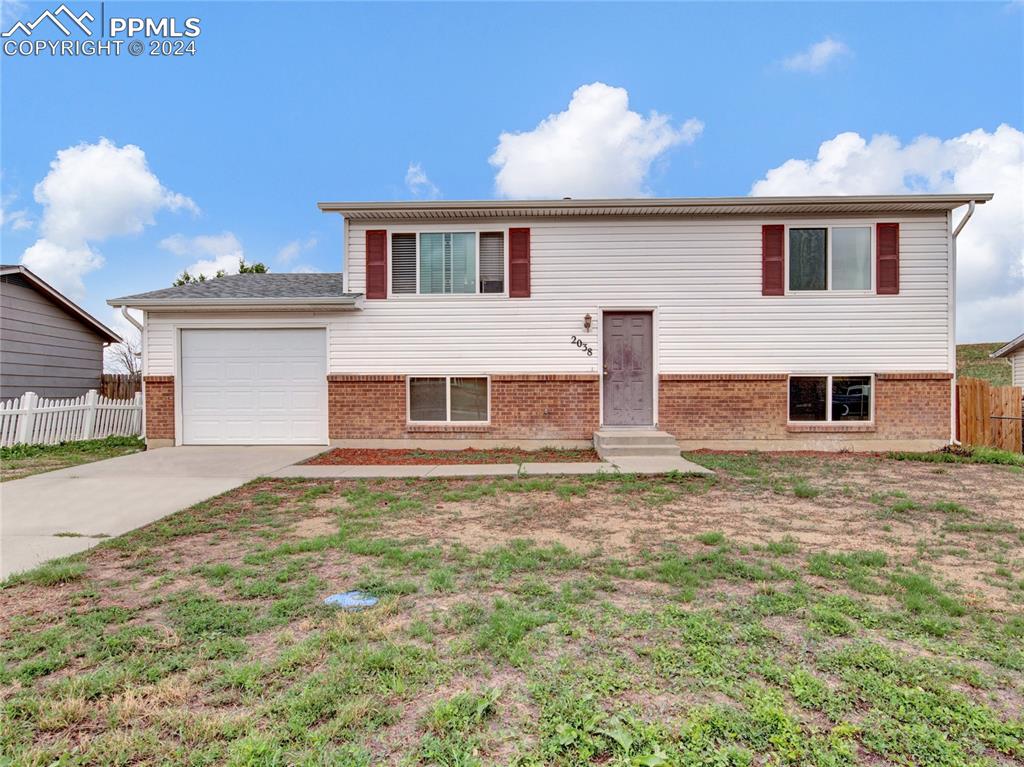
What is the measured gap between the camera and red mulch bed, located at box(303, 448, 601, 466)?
8.21 m

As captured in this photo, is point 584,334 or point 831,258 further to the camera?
point 584,334

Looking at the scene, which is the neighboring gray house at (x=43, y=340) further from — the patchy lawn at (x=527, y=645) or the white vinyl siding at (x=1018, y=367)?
the white vinyl siding at (x=1018, y=367)

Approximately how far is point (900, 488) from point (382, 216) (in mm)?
9439

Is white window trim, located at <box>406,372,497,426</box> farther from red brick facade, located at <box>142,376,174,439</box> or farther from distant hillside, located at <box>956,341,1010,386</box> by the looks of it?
distant hillside, located at <box>956,341,1010,386</box>

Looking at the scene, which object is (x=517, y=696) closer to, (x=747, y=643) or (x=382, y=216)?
(x=747, y=643)

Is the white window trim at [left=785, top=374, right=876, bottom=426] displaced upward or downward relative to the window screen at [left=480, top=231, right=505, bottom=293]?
downward

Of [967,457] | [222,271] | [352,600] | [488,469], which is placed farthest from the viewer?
[222,271]

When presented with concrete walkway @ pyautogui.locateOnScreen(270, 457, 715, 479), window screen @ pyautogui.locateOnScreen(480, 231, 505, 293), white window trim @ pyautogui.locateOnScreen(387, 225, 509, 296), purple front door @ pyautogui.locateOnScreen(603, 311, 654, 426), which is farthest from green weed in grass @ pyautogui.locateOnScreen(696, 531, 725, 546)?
window screen @ pyautogui.locateOnScreen(480, 231, 505, 293)

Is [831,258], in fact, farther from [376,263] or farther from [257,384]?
[257,384]

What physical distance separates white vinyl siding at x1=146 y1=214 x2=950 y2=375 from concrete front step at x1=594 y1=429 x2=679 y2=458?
1387mm

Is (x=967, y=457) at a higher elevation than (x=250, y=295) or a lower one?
lower

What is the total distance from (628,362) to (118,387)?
51.1 ft

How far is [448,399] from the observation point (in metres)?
9.73

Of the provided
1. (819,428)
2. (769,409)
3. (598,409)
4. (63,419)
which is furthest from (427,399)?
(63,419)
